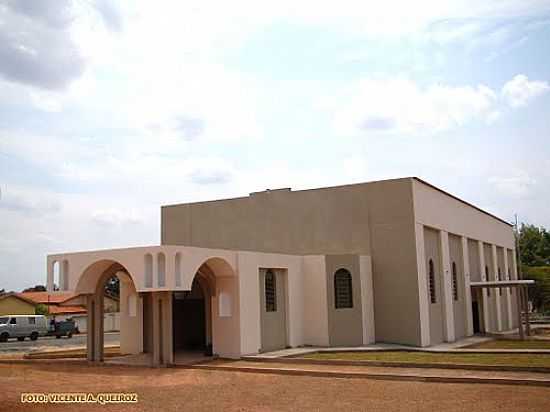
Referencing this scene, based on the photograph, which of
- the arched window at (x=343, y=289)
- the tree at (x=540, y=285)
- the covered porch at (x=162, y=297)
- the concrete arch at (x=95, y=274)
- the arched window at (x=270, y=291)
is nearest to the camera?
the covered porch at (x=162, y=297)

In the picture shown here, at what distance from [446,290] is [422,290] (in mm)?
3023

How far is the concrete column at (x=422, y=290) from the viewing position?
25.5 metres

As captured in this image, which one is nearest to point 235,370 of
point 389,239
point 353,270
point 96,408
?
point 96,408

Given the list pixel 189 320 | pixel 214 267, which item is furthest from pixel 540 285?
pixel 214 267

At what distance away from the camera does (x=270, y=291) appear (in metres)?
24.3

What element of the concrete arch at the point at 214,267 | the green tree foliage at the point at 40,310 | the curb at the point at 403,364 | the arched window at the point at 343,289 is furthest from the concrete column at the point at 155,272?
the green tree foliage at the point at 40,310

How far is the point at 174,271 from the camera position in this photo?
19.5 m

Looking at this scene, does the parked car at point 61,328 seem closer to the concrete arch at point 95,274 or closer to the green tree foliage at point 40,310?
the green tree foliage at point 40,310

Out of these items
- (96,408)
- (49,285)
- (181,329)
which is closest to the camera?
(96,408)

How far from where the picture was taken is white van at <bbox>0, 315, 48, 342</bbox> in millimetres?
38625

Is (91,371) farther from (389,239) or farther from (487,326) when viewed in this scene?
(487,326)

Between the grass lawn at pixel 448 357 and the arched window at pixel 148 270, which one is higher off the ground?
the arched window at pixel 148 270

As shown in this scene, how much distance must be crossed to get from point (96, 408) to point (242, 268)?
977cm

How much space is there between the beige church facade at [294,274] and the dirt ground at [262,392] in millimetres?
3268
